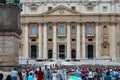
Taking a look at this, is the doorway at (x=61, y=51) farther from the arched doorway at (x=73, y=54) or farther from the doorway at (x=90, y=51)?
the doorway at (x=90, y=51)

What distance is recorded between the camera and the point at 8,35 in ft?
88.9

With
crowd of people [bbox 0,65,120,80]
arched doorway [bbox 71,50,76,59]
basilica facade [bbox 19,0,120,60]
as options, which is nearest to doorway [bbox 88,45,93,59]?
basilica facade [bbox 19,0,120,60]

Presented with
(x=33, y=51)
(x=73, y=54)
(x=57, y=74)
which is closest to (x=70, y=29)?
(x=73, y=54)

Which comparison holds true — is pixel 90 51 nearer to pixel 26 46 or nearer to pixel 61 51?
pixel 61 51

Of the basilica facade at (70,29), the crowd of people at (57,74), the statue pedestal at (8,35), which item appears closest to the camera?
the statue pedestal at (8,35)

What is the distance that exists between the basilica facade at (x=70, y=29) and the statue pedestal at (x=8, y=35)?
76671mm

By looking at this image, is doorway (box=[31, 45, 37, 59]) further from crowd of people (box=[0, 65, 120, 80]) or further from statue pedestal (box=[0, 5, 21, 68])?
statue pedestal (box=[0, 5, 21, 68])

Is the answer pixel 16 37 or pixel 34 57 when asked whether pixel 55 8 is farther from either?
pixel 16 37

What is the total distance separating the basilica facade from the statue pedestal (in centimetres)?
7667

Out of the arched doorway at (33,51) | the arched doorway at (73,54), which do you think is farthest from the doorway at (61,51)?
the arched doorway at (33,51)

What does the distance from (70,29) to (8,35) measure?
7933cm

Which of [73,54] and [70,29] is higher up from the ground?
[70,29]

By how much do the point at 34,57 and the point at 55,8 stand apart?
11007 mm

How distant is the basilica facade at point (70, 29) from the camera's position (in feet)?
343
